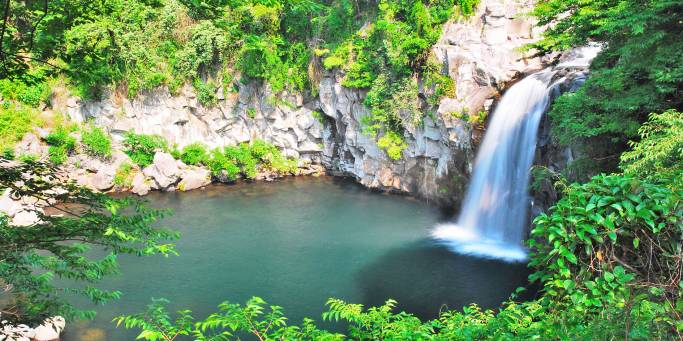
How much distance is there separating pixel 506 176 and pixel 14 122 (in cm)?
1856

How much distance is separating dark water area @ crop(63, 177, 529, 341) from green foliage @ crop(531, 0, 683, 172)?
4315 millimetres

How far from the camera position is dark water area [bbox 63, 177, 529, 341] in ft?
34.1

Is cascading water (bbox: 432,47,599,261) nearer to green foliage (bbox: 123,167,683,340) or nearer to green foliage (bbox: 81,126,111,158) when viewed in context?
green foliage (bbox: 123,167,683,340)

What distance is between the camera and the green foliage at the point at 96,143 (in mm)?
19062

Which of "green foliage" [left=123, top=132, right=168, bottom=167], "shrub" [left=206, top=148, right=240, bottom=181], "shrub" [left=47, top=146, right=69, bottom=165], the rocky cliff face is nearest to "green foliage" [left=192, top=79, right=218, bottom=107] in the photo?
the rocky cliff face

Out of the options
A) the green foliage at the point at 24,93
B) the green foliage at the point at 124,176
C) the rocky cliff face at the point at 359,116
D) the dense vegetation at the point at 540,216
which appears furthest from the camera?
the green foliage at the point at 124,176

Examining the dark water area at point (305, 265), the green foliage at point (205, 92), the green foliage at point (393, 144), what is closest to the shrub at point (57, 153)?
the dark water area at point (305, 265)

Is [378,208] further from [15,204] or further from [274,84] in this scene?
[15,204]

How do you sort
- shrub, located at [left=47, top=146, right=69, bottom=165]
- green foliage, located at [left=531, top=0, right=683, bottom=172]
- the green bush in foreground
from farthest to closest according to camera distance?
shrub, located at [left=47, top=146, right=69, bottom=165], green foliage, located at [left=531, top=0, right=683, bottom=172], the green bush in foreground

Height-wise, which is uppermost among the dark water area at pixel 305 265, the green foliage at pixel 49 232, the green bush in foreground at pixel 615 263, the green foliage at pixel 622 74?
the green foliage at pixel 622 74

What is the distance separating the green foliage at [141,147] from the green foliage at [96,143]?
0.73 meters

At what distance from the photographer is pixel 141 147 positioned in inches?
774

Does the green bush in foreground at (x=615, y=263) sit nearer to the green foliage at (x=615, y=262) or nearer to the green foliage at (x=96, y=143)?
the green foliage at (x=615, y=262)

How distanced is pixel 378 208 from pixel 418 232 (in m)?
2.64
